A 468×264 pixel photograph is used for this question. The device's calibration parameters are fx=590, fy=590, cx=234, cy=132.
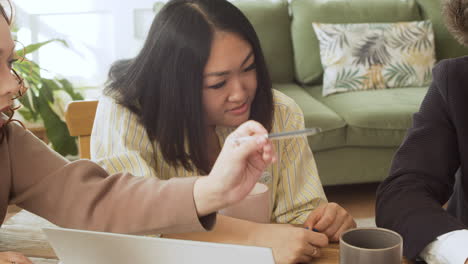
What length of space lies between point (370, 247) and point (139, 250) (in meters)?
0.30

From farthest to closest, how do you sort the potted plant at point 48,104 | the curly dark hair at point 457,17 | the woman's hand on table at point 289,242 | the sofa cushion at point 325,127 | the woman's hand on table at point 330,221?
1. the potted plant at point 48,104
2. the sofa cushion at point 325,127
3. the curly dark hair at point 457,17
4. the woman's hand on table at point 330,221
5. the woman's hand on table at point 289,242

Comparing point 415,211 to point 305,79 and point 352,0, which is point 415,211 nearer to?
point 305,79

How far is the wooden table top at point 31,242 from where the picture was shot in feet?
3.02

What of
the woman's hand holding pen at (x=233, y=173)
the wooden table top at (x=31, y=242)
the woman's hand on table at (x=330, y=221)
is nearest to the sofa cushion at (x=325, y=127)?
the woman's hand on table at (x=330, y=221)

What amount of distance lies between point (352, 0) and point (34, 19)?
82.4 inches

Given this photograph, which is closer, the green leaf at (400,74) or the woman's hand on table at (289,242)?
the woman's hand on table at (289,242)

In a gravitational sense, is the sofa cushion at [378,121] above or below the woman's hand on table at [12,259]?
below

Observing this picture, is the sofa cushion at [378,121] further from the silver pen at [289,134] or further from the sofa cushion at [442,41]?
the silver pen at [289,134]

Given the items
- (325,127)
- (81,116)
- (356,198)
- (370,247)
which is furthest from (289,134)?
(356,198)

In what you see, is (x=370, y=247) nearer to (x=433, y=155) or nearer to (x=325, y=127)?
(x=433, y=155)

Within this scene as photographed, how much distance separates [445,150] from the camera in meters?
1.21

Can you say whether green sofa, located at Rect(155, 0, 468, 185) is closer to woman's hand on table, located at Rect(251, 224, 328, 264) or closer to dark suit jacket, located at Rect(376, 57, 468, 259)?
dark suit jacket, located at Rect(376, 57, 468, 259)


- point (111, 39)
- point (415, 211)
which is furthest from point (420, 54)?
point (415, 211)

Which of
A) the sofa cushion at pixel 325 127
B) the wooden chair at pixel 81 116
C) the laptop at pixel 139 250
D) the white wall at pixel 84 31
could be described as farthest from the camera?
the white wall at pixel 84 31
